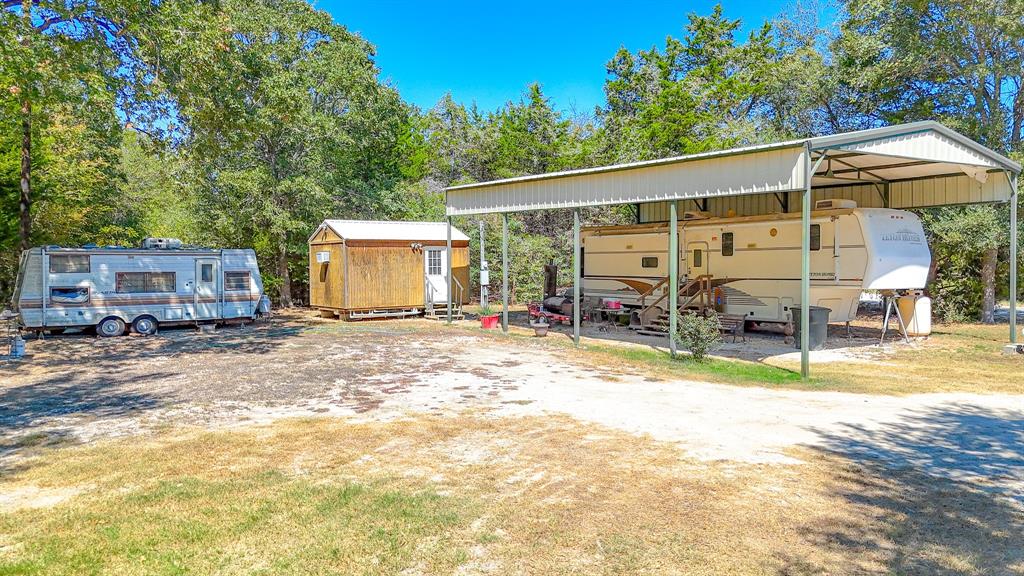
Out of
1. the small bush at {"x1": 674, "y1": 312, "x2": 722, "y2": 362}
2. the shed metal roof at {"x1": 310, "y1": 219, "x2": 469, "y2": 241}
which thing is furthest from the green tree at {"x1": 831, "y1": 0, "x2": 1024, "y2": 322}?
the shed metal roof at {"x1": 310, "y1": 219, "x2": 469, "y2": 241}

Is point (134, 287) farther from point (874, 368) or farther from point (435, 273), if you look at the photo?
point (874, 368)

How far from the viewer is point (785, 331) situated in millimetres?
14477

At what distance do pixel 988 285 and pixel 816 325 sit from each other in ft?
29.2

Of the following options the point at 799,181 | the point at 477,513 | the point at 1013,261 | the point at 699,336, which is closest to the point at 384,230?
the point at 699,336

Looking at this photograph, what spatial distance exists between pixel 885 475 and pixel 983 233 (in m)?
15.1

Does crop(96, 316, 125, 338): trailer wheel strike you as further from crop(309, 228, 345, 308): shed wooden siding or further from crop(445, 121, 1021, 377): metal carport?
crop(445, 121, 1021, 377): metal carport

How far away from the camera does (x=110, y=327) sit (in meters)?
14.9

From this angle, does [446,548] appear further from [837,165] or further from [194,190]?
[194,190]

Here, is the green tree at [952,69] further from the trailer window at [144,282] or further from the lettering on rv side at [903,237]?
the trailer window at [144,282]

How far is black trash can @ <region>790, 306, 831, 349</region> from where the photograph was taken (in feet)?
42.8

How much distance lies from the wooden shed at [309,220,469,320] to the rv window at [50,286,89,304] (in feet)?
20.6

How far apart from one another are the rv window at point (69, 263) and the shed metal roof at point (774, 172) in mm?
8960

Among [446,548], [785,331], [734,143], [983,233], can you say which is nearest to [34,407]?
[446,548]

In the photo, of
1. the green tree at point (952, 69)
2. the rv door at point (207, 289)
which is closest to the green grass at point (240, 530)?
the rv door at point (207, 289)
